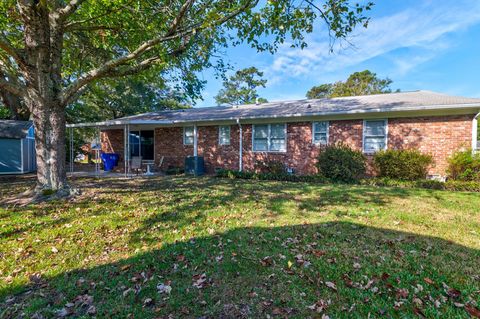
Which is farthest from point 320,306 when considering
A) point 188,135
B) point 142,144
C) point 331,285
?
point 142,144

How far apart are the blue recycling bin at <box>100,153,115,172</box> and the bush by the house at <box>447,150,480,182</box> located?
54.8ft

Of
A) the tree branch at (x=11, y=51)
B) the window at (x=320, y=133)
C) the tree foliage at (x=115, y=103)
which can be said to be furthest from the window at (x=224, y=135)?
the tree branch at (x=11, y=51)

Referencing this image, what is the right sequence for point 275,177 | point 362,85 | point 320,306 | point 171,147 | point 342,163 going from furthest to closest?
point 362,85 → point 171,147 → point 275,177 → point 342,163 → point 320,306

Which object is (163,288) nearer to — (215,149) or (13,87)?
(13,87)

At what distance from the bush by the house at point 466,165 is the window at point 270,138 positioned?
20.7 ft

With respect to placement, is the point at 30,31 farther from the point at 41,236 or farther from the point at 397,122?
the point at 397,122

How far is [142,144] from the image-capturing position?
51.1ft

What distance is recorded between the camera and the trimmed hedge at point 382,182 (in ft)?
26.1

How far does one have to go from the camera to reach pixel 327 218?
4902 mm

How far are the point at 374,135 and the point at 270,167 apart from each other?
4.59 meters

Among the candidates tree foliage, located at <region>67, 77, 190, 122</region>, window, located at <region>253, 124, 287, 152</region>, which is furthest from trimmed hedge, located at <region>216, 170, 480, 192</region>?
tree foliage, located at <region>67, 77, 190, 122</region>

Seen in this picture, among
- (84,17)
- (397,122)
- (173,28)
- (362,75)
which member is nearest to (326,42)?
(173,28)

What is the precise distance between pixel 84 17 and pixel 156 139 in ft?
26.1

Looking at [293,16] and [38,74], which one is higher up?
[293,16]
